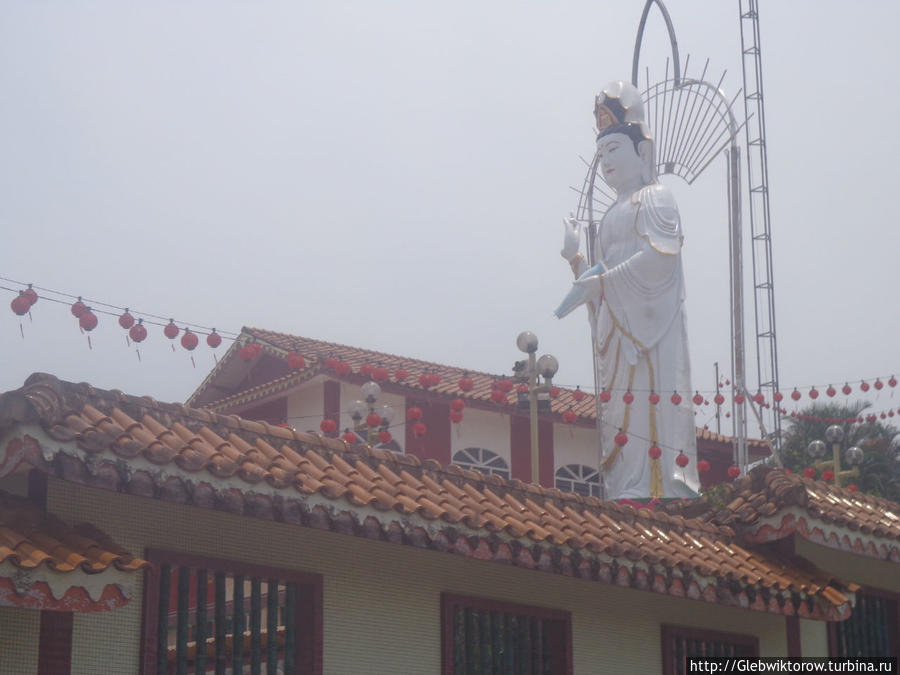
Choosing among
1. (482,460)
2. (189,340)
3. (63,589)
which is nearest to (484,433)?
(482,460)

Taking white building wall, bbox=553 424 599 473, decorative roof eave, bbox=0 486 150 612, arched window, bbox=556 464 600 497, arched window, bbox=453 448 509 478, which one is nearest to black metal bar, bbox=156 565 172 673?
decorative roof eave, bbox=0 486 150 612

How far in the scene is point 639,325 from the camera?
17266 millimetres

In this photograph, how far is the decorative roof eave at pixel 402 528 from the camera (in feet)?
18.6

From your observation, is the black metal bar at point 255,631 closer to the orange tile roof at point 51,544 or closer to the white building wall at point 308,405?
the orange tile roof at point 51,544

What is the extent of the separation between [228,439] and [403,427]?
13257 millimetres

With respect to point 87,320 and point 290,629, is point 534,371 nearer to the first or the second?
point 87,320

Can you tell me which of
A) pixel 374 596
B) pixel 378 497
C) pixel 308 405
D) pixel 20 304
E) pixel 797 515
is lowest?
pixel 374 596

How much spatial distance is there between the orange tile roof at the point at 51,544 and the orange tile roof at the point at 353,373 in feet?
41.9

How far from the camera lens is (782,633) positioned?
9.38m

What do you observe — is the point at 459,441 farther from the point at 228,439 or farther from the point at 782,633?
the point at 228,439

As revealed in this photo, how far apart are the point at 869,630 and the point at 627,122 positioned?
30.8ft

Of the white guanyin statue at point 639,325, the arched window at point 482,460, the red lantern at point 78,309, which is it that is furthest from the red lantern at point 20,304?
the arched window at point 482,460

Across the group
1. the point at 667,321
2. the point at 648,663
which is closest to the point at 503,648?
the point at 648,663

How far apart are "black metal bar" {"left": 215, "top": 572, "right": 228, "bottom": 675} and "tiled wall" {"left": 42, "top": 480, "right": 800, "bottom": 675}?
135 mm
